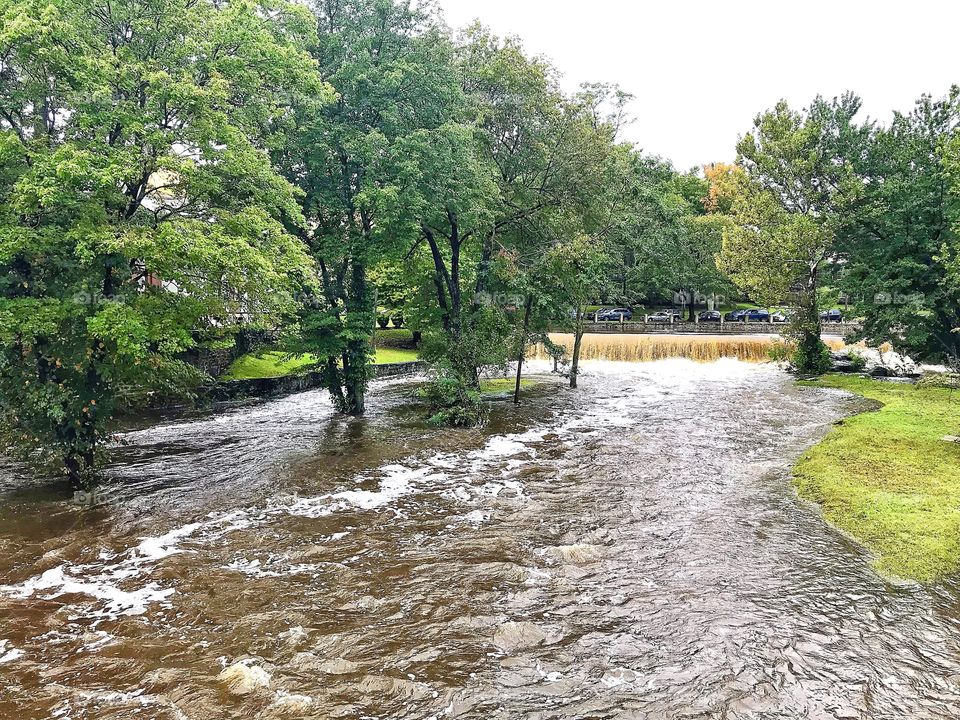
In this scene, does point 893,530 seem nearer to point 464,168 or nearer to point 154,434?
point 464,168

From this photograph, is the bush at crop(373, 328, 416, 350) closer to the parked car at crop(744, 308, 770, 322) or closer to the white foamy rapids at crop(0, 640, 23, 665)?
the parked car at crop(744, 308, 770, 322)

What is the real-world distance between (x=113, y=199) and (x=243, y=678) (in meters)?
7.88

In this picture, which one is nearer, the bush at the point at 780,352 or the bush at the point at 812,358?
the bush at the point at 812,358

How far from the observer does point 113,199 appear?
9289mm

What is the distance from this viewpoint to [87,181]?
28.3 feet

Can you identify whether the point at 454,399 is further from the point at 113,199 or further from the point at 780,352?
the point at 780,352

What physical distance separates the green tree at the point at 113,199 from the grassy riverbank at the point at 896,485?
34.3 ft

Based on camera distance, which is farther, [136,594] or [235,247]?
[235,247]

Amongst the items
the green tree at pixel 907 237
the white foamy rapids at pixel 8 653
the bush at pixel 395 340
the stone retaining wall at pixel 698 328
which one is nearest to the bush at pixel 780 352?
the green tree at pixel 907 237

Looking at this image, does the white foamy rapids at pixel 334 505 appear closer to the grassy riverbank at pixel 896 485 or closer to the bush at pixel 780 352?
the grassy riverbank at pixel 896 485

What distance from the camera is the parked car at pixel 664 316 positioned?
175 ft

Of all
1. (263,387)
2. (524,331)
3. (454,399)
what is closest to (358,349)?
(454,399)

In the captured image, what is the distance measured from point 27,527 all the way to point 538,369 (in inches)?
1060

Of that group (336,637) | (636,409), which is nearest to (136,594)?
(336,637)
